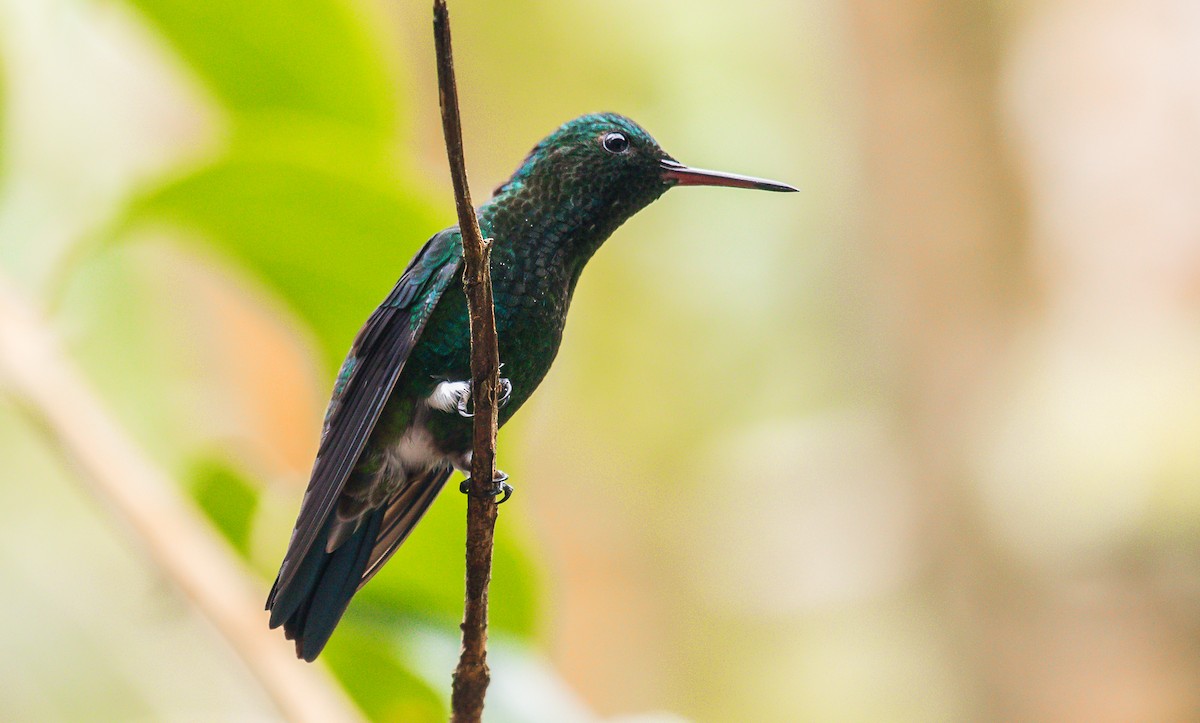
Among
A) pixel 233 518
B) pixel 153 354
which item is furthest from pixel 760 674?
pixel 233 518

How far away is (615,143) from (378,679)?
125cm

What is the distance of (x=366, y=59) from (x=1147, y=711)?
4.13 meters

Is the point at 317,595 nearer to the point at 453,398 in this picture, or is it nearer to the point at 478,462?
the point at 453,398

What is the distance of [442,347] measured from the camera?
1.80 metres

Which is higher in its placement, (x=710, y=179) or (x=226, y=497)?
(x=710, y=179)

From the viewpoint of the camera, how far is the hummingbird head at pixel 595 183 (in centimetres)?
178

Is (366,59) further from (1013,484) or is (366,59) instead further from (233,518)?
(1013,484)

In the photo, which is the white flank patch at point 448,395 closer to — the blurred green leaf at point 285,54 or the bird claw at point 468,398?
the bird claw at point 468,398

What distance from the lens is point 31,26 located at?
337cm

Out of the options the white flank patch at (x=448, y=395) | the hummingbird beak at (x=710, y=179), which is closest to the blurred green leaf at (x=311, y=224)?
the white flank patch at (x=448, y=395)

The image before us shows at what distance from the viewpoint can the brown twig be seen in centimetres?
121

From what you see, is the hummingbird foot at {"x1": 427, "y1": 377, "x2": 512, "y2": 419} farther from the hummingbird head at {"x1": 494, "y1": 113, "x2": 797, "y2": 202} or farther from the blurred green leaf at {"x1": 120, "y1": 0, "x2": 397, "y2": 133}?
the blurred green leaf at {"x1": 120, "y1": 0, "x2": 397, "y2": 133}

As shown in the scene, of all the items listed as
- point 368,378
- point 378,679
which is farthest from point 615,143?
point 378,679

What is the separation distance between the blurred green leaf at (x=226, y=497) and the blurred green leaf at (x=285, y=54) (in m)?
0.77
